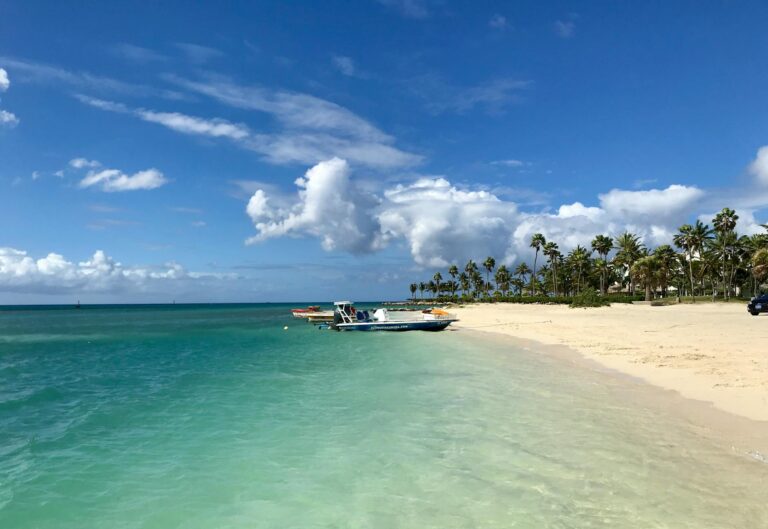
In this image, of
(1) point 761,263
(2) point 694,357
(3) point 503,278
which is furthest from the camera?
(3) point 503,278

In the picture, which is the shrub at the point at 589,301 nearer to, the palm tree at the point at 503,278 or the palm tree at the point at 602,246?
the palm tree at the point at 602,246

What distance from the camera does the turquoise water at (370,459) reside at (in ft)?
22.7

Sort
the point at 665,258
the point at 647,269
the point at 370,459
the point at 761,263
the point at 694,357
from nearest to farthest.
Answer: the point at 370,459 < the point at 694,357 < the point at 761,263 < the point at 647,269 < the point at 665,258

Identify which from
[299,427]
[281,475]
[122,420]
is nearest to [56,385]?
[122,420]

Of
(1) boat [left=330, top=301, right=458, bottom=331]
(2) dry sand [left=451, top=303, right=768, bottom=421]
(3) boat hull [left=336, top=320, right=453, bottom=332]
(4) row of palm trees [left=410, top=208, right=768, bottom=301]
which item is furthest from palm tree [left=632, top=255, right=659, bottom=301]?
(3) boat hull [left=336, top=320, right=453, bottom=332]

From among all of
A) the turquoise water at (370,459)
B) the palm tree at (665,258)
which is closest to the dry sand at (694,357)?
the turquoise water at (370,459)

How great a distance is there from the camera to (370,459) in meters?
9.44

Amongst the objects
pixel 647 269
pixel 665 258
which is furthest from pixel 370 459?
pixel 665 258

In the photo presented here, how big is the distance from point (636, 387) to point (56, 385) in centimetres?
2431

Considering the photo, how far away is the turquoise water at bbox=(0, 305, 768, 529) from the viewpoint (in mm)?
6910

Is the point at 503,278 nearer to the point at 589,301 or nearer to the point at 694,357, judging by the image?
the point at 589,301

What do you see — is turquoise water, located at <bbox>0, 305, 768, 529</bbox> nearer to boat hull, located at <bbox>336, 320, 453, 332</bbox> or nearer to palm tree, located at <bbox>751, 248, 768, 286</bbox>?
boat hull, located at <bbox>336, 320, 453, 332</bbox>

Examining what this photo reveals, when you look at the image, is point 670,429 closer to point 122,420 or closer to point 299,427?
point 299,427

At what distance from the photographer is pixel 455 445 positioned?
394 inches
